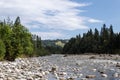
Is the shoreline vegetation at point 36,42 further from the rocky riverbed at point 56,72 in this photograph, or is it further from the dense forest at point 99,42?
the rocky riverbed at point 56,72

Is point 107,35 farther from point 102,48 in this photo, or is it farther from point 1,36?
point 1,36

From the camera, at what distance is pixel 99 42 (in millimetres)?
154125

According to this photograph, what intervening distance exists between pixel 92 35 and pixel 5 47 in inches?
4235

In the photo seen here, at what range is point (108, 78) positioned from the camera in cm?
3572

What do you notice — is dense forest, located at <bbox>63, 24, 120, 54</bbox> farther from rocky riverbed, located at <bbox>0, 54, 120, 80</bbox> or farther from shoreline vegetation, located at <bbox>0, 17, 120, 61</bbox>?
rocky riverbed, located at <bbox>0, 54, 120, 80</bbox>

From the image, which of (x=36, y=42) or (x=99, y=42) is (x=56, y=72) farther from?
(x=36, y=42)

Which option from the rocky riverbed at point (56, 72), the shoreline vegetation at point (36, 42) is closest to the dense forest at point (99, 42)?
the shoreline vegetation at point (36, 42)

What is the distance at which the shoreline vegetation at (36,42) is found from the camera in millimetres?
68750

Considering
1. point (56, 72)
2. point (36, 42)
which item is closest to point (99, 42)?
point (36, 42)

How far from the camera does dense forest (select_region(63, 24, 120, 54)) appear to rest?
140500 millimetres

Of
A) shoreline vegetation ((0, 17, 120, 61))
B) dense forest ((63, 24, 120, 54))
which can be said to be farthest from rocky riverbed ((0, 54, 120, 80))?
dense forest ((63, 24, 120, 54))

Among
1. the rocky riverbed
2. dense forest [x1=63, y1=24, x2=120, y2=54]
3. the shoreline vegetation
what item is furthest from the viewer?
dense forest [x1=63, y1=24, x2=120, y2=54]

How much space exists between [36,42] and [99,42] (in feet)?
118

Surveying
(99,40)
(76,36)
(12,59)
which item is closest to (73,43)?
(76,36)
